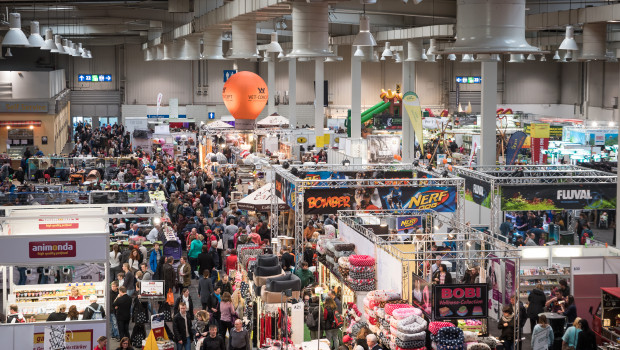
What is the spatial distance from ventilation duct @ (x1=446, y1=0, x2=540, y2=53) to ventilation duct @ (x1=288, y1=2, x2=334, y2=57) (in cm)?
466

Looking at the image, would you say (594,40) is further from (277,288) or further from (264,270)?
(277,288)

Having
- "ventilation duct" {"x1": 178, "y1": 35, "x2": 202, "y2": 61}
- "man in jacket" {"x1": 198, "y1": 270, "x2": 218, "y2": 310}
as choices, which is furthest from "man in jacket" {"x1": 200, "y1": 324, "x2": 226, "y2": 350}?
"ventilation duct" {"x1": 178, "y1": 35, "x2": 202, "y2": 61}

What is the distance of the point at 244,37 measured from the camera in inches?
699

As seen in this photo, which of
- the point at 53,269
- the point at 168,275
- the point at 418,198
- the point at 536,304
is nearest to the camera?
the point at 536,304

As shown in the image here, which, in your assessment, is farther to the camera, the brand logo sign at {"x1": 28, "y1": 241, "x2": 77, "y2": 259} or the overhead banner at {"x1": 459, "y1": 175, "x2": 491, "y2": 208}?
the overhead banner at {"x1": 459, "y1": 175, "x2": 491, "y2": 208}

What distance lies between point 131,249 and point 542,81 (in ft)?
119

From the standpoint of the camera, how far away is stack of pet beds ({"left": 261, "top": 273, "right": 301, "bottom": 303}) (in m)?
11.3

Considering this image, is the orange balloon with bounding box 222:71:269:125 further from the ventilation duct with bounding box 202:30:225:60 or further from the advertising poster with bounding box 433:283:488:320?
the advertising poster with bounding box 433:283:488:320

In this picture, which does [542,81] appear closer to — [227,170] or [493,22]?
[227,170]

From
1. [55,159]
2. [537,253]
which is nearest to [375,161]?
[55,159]

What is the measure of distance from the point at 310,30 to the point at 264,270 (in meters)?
3.39

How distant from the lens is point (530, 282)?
563 inches

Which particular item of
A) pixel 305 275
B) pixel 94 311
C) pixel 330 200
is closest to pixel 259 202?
pixel 330 200

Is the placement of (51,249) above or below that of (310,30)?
below
